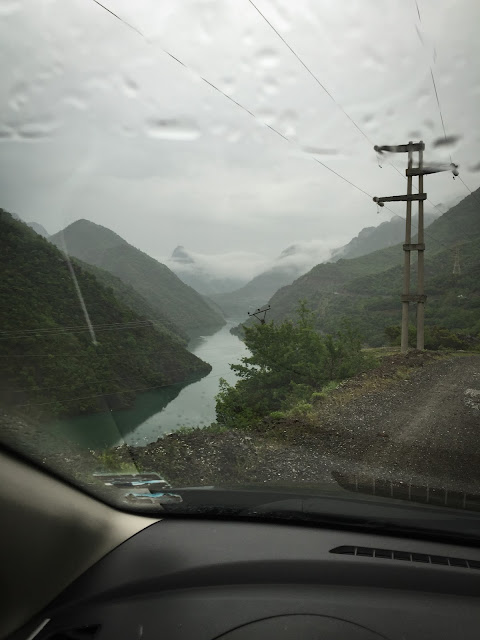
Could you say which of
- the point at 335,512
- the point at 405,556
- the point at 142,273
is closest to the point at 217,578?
the point at 335,512

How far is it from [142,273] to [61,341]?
133 cm

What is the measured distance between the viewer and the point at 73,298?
2.39 meters

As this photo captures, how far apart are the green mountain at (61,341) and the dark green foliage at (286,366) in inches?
36.7

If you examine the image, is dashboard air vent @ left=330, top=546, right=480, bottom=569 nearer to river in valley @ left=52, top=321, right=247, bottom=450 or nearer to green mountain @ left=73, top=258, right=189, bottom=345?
river in valley @ left=52, top=321, right=247, bottom=450

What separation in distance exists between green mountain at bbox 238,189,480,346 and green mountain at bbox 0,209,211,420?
206cm

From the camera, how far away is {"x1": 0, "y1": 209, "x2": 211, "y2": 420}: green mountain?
1813 mm

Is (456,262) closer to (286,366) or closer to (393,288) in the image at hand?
(393,288)

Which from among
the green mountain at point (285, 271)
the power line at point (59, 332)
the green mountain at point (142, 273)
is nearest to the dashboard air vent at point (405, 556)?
the power line at point (59, 332)

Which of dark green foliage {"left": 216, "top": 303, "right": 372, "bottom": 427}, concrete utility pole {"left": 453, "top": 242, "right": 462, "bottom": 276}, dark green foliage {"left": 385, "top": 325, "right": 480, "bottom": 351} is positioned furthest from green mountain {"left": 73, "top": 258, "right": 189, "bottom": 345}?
concrete utility pole {"left": 453, "top": 242, "right": 462, "bottom": 276}

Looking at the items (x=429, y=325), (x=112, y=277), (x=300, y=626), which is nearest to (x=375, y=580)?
(x=300, y=626)

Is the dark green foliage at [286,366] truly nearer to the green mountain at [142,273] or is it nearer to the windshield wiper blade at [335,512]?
the green mountain at [142,273]

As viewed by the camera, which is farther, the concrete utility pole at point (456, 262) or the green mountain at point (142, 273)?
the concrete utility pole at point (456, 262)

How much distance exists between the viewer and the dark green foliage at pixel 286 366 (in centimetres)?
383

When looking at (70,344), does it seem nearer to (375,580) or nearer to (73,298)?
(73,298)
